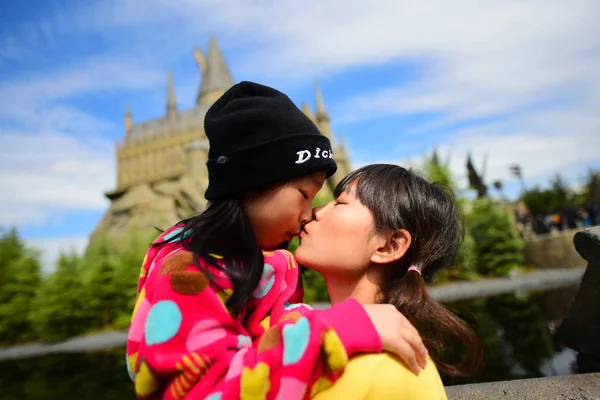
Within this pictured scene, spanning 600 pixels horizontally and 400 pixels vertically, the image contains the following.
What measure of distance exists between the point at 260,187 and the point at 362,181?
18.0 inches

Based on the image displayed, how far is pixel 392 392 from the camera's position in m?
1.25

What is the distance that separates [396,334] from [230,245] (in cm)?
58

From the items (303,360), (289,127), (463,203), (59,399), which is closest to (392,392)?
(303,360)

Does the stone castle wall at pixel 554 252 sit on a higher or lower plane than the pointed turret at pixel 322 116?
lower

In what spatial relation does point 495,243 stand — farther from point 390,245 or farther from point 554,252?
point 390,245

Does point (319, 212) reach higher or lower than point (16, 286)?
higher

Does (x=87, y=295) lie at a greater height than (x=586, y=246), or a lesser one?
lesser

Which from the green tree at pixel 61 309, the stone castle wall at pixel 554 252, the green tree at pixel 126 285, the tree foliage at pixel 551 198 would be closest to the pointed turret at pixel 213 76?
the tree foliage at pixel 551 198

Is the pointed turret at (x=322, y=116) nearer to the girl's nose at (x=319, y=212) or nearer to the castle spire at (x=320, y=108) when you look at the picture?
the castle spire at (x=320, y=108)

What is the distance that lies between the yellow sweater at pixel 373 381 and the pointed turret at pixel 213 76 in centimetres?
6028

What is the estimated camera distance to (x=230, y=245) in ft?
4.68

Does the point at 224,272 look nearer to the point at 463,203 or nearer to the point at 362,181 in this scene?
the point at 362,181

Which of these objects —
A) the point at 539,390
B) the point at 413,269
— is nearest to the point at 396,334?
the point at 413,269

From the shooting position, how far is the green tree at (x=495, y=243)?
1548cm
